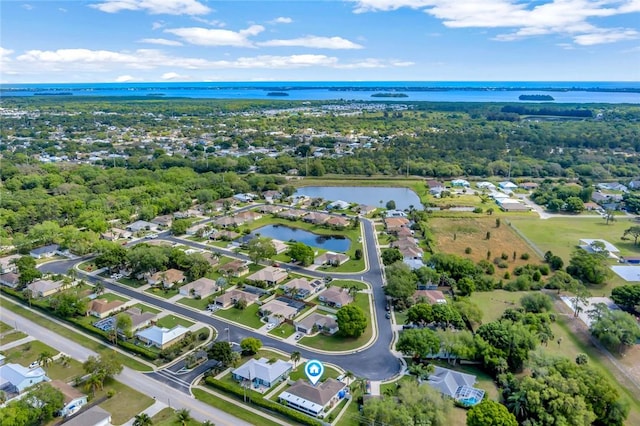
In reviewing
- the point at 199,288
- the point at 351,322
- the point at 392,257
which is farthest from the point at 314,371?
the point at 392,257

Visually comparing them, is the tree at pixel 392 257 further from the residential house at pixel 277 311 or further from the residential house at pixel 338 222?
the residential house at pixel 338 222

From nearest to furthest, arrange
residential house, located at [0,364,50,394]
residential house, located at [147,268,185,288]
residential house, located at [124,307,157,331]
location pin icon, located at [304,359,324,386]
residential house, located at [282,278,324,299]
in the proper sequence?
residential house, located at [0,364,50,394] → location pin icon, located at [304,359,324,386] → residential house, located at [124,307,157,331] → residential house, located at [282,278,324,299] → residential house, located at [147,268,185,288]

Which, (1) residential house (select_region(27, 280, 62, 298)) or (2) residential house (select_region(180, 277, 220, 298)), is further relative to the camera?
(2) residential house (select_region(180, 277, 220, 298))

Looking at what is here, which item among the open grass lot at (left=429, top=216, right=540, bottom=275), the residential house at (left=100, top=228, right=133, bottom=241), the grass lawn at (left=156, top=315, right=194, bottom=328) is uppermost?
the residential house at (left=100, top=228, right=133, bottom=241)

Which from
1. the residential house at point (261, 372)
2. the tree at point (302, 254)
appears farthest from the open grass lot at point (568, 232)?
the residential house at point (261, 372)

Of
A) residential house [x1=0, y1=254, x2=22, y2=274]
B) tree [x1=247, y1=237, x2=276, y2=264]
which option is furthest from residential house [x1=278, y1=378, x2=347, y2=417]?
residential house [x1=0, y1=254, x2=22, y2=274]

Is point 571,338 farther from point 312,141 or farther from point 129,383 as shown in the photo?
→ point 312,141

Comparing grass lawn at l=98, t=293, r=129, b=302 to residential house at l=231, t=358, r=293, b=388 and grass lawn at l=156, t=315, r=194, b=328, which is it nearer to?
grass lawn at l=156, t=315, r=194, b=328

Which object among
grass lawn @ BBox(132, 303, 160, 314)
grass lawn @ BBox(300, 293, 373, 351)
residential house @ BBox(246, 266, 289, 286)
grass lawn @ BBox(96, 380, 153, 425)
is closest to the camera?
grass lawn @ BBox(96, 380, 153, 425)
